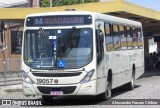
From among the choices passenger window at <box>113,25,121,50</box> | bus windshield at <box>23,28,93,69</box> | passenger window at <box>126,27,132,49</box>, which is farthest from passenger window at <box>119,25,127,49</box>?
bus windshield at <box>23,28,93,69</box>

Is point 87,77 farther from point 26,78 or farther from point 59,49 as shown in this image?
point 26,78

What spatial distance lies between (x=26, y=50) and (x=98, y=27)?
95.4 inches

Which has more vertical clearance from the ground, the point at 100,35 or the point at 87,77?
the point at 100,35

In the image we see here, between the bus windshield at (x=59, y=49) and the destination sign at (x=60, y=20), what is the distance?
0.73ft

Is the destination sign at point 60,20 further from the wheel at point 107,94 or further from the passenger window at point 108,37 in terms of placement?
the wheel at point 107,94

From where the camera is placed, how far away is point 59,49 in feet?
48.1

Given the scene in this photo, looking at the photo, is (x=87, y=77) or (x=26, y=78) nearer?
(x=87, y=77)

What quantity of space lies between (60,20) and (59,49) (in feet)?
3.21

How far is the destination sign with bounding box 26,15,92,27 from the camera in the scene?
1490 centimetres

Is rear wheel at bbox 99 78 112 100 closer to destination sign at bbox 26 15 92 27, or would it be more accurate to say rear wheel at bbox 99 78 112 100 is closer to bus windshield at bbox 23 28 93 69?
bus windshield at bbox 23 28 93 69

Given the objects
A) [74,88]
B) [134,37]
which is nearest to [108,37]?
[74,88]

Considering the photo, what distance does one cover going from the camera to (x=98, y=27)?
49.9ft

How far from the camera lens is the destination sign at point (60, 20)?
1490 centimetres

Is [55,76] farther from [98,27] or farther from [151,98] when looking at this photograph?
[151,98]
